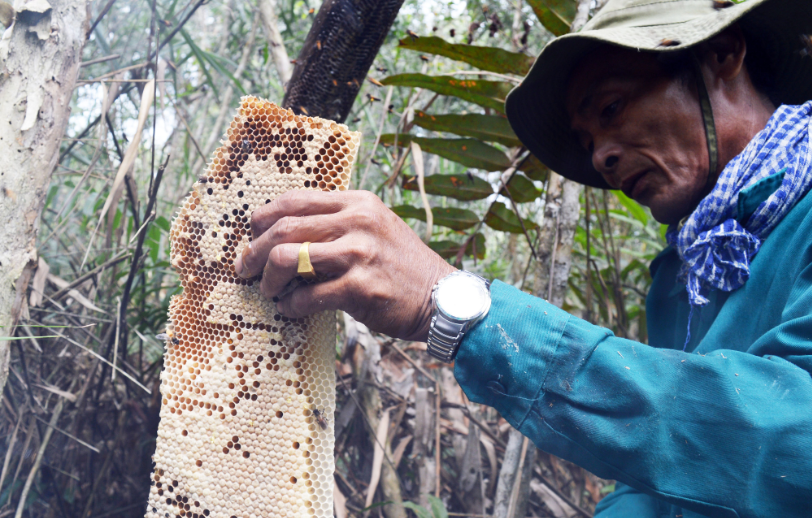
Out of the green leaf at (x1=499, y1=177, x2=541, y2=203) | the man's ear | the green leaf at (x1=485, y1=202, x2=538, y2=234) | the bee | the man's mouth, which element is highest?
the man's ear

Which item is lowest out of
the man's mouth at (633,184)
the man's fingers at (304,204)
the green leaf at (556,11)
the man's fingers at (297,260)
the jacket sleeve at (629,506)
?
the jacket sleeve at (629,506)

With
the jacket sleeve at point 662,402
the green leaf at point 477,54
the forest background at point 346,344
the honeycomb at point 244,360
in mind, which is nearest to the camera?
the jacket sleeve at point 662,402

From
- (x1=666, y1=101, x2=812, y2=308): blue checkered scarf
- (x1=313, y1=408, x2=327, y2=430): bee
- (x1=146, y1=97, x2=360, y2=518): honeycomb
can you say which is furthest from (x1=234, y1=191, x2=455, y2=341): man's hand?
(x1=666, y1=101, x2=812, y2=308): blue checkered scarf

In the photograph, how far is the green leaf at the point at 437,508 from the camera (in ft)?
5.72

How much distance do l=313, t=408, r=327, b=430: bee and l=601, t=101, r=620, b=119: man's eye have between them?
1.18 m

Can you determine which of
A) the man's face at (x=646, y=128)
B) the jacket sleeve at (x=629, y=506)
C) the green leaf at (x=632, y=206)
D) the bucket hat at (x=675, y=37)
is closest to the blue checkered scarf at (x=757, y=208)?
A: the man's face at (x=646, y=128)

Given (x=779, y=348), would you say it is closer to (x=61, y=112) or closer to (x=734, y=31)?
(x=734, y=31)

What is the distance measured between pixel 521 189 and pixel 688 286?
1103 millimetres

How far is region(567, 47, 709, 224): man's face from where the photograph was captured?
1358 millimetres

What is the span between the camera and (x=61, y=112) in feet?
4.05

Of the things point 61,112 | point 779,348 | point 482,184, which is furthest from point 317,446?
point 482,184

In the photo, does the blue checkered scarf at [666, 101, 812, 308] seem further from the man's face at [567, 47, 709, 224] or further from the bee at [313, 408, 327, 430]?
the bee at [313, 408, 327, 430]

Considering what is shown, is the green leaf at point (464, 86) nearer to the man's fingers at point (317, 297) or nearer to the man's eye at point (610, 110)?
the man's eye at point (610, 110)

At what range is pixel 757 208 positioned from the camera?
117cm
